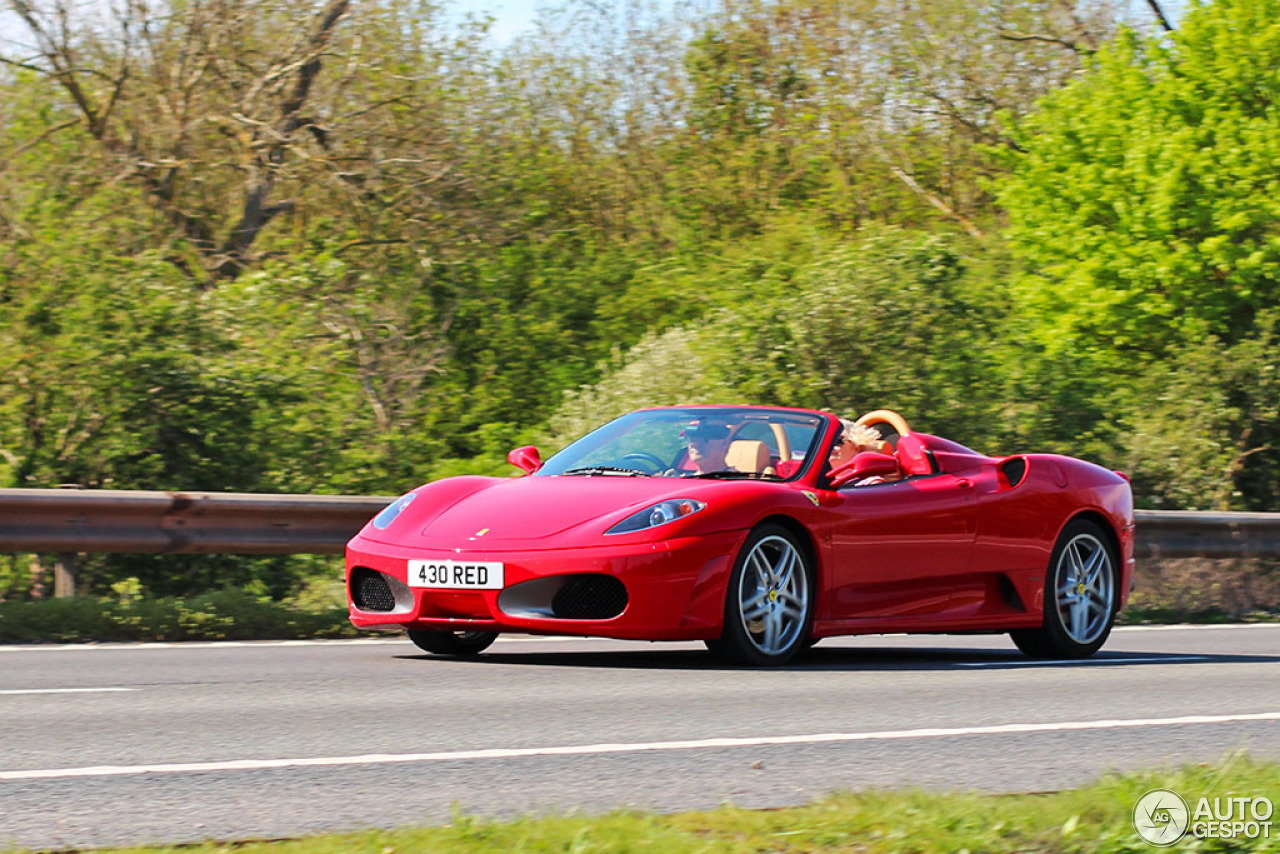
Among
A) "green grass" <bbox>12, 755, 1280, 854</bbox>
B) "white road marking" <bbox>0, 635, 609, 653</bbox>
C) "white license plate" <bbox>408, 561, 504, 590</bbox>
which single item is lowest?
"white road marking" <bbox>0, 635, 609, 653</bbox>

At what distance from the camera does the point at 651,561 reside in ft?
24.7

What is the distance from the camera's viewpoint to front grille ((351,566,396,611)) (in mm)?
8039

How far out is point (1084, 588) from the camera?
9797 millimetres

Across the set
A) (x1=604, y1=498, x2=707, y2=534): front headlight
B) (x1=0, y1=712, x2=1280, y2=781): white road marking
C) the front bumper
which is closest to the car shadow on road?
the front bumper

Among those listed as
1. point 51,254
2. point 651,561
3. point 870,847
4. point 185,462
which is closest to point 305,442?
point 185,462

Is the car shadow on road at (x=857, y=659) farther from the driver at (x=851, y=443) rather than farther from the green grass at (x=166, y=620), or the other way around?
the green grass at (x=166, y=620)

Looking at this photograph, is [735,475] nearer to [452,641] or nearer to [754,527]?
[754,527]

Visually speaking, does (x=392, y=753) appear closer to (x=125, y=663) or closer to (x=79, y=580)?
(x=125, y=663)

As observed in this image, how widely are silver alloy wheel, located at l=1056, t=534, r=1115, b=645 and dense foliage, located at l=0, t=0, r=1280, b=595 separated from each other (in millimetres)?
7492

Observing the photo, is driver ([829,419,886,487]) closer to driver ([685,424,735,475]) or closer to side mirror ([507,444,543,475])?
driver ([685,424,735,475])

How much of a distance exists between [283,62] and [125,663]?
14181mm

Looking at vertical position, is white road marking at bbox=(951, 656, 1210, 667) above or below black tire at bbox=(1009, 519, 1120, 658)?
below

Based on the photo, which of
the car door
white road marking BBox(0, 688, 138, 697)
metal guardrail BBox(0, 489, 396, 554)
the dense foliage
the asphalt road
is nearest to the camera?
the asphalt road

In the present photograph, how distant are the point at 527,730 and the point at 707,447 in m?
3.11
